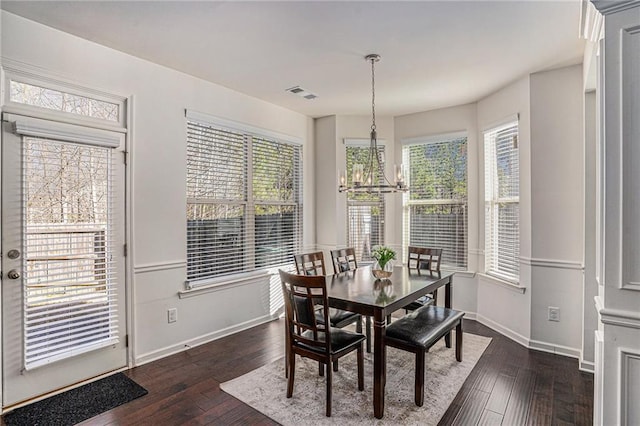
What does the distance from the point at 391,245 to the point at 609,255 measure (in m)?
3.52

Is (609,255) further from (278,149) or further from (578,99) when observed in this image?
(278,149)

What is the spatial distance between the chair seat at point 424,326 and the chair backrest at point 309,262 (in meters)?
1.07

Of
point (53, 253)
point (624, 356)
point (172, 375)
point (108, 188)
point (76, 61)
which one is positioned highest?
point (76, 61)

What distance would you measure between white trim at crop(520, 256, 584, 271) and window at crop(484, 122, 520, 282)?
21cm

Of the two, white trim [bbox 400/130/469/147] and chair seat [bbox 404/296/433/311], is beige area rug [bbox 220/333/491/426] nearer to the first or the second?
chair seat [bbox 404/296/433/311]

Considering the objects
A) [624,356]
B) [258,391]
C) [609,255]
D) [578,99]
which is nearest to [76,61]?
[258,391]

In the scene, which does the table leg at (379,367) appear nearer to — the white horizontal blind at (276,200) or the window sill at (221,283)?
the window sill at (221,283)

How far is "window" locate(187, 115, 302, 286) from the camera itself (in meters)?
3.70

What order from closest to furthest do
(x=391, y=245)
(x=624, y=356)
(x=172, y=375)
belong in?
(x=624, y=356), (x=172, y=375), (x=391, y=245)

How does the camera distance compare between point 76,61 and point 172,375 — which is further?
point 172,375

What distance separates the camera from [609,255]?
5.28 ft

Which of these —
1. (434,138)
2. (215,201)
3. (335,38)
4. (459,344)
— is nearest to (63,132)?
(215,201)

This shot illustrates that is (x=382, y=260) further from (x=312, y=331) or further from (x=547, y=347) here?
(x=547, y=347)

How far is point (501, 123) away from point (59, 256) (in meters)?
4.57
